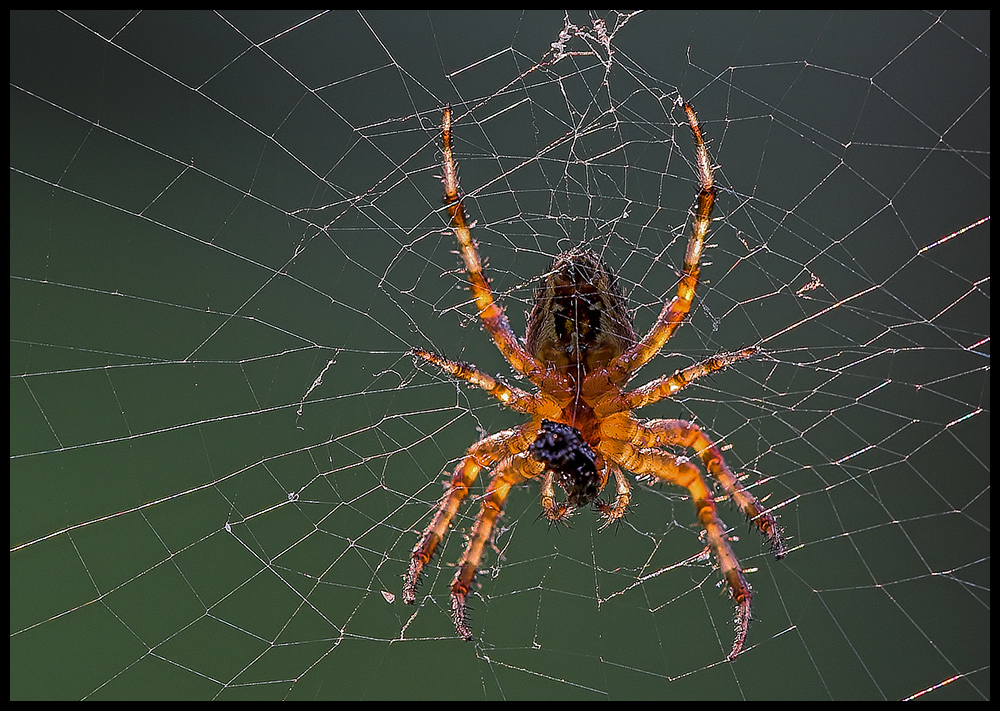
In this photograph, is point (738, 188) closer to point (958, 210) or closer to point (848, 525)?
point (958, 210)

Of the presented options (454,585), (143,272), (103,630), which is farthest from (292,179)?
(103,630)

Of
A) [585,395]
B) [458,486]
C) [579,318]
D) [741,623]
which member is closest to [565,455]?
[585,395]

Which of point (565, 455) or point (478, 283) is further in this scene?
point (478, 283)

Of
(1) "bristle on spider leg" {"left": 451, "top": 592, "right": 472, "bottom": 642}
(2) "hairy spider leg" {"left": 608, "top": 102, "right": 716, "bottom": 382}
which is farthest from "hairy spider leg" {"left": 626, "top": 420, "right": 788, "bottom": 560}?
(1) "bristle on spider leg" {"left": 451, "top": 592, "right": 472, "bottom": 642}

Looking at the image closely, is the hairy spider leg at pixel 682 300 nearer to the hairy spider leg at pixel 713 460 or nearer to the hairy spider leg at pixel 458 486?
the hairy spider leg at pixel 713 460

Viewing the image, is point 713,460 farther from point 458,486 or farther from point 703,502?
point 458,486

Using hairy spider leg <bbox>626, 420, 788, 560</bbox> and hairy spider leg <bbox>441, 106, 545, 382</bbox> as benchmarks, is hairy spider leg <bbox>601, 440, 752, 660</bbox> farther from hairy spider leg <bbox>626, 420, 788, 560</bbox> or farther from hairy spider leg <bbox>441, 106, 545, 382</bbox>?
hairy spider leg <bbox>441, 106, 545, 382</bbox>
